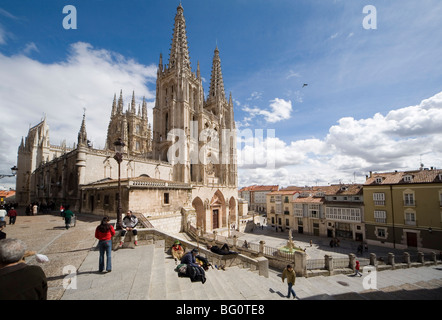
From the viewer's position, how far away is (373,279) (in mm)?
12859

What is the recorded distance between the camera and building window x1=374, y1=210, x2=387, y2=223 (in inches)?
915

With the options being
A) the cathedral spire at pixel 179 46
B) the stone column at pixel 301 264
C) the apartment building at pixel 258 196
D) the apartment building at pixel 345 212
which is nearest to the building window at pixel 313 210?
the apartment building at pixel 345 212

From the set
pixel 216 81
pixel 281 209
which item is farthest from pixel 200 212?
pixel 216 81

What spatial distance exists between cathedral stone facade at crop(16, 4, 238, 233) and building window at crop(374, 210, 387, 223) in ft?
71.0

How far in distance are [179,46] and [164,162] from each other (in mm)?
22645

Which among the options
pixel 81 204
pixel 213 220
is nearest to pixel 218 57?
pixel 213 220

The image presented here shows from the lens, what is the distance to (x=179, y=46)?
3506cm

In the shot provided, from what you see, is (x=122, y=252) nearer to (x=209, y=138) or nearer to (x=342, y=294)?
(x=342, y=294)

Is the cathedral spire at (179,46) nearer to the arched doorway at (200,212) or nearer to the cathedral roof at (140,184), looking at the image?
the arched doorway at (200,212)

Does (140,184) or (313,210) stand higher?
(140,184)

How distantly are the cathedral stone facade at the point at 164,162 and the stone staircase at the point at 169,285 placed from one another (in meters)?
8.47

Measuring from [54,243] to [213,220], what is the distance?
25378 mm

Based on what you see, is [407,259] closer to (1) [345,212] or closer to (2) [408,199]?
(2) [408,199]

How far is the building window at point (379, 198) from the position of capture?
23641 millimetres
